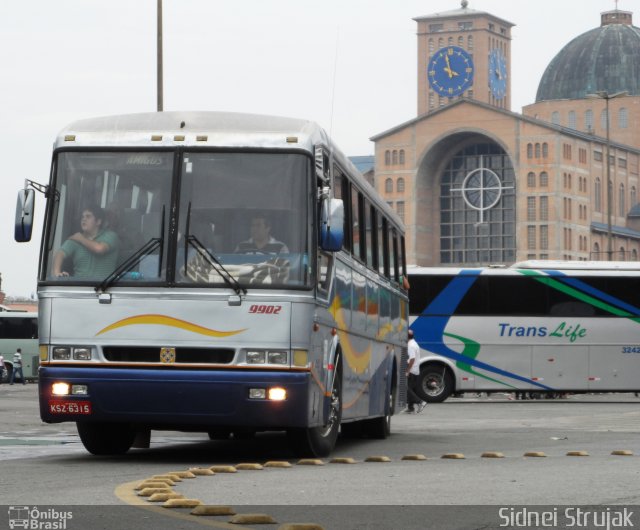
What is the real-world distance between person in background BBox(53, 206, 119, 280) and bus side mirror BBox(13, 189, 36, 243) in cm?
42

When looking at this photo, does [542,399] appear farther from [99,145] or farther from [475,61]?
[475,61]

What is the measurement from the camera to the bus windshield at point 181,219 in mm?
13820

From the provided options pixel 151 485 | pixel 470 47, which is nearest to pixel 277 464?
pixel 151 485

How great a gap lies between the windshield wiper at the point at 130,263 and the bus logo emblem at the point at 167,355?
709 mm

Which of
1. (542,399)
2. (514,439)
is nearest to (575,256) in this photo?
(542,399)

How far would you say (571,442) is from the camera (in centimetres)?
1952

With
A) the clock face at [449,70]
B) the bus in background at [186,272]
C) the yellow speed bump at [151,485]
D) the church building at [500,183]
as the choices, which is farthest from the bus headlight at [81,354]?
the clock face at [449,70]

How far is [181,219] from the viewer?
13.9 m

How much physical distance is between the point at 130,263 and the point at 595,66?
543ft

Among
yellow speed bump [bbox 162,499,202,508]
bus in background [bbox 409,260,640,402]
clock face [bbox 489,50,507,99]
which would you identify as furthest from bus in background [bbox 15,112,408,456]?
clock face [bbox 489,50,507,99]

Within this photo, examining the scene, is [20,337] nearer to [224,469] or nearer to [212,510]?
[224,469]

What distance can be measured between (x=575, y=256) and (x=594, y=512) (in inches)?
5347

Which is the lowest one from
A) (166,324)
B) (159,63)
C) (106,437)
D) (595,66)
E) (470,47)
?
(106,437)

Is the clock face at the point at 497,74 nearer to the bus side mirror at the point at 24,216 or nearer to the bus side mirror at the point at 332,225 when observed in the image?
the bus side mirror at the point at 332,225
